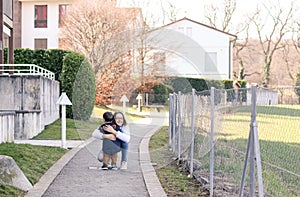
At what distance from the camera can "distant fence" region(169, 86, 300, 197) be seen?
17.1 ft

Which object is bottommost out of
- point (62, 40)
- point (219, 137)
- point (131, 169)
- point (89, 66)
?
point (131, 169)

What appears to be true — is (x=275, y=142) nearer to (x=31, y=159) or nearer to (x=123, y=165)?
(x=123, y=165)

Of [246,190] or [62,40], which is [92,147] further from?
[62,40]

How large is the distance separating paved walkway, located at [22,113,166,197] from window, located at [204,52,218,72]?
27451mm

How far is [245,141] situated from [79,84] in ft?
53.6

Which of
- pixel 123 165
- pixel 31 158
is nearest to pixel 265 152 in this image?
pixel 123 165

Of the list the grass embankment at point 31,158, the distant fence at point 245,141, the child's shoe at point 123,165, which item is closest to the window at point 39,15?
the grass embankment at point 31,158

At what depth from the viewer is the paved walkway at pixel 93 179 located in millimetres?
8133

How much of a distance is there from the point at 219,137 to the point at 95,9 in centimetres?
2213

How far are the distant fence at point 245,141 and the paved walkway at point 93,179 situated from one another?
97cm

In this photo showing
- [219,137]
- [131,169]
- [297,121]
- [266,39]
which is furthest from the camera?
[266,39]

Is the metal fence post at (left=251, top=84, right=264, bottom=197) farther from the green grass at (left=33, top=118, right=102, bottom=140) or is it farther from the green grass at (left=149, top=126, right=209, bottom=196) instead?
the green grass at (left=33, top=118, right=102, bottom=140)

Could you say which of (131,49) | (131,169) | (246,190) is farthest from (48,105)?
(246,190)

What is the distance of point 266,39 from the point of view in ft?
197
